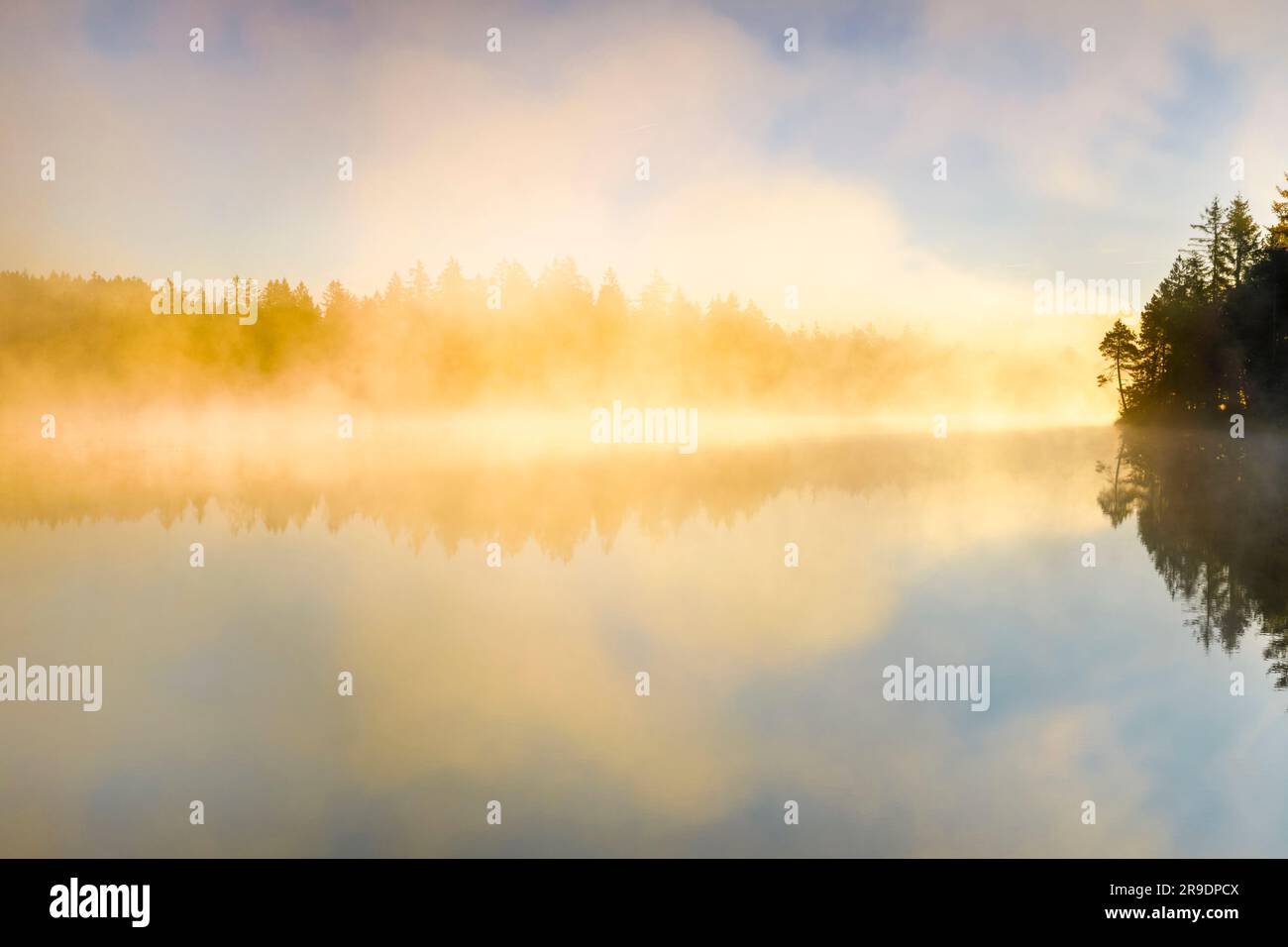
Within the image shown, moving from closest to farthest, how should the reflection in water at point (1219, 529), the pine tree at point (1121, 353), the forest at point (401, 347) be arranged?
the reflection in water at point (1219, 529)
the forest at point (401, 347)
the pine tree at point (1121, 353)

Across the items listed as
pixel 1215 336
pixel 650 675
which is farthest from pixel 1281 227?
pixel 650 675

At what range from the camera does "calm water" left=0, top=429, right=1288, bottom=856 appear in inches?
339

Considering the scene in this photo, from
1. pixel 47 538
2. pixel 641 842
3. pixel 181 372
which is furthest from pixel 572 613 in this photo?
pixel 181 372

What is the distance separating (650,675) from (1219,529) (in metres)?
14.1

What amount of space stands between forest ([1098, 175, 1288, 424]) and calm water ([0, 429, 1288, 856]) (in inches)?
468

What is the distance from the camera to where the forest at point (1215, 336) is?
28.4m

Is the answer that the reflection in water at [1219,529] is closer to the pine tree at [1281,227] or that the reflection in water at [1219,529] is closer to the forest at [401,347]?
the pine tree at [1281,227]

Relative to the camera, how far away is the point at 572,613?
44.0 ft

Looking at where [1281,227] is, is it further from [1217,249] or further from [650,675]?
[650,675]

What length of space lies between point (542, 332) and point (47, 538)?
73.2ft

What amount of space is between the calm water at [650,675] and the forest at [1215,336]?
1189 centimetres

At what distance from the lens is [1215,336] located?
34375 mm

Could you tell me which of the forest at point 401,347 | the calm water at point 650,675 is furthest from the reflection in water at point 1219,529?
the forest at point 401,347
